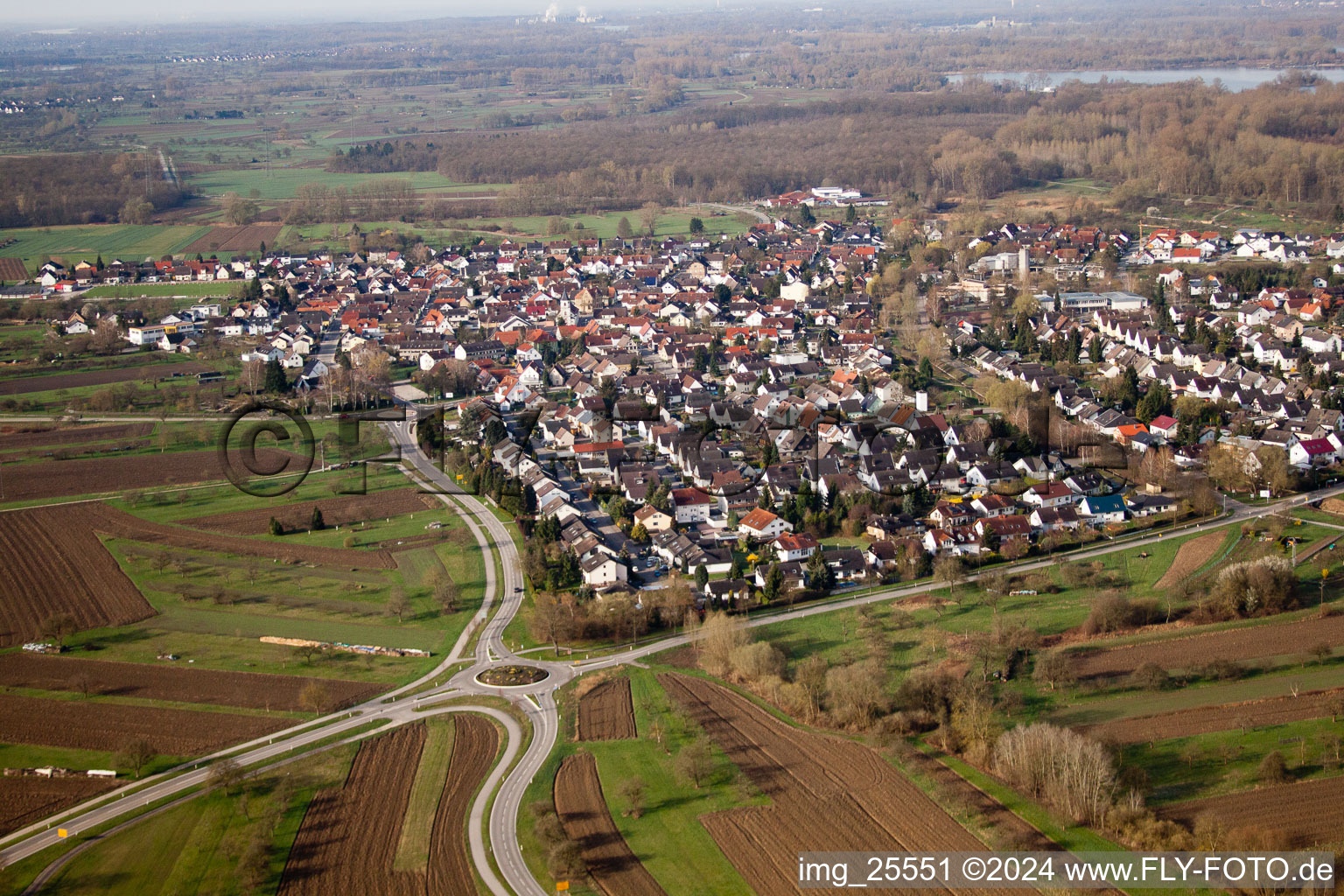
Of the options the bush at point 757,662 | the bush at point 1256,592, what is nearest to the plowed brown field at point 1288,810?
the bush at point 1256,592

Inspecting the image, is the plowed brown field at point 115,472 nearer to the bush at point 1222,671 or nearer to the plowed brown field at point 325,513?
the plowed brown field at point 325,513

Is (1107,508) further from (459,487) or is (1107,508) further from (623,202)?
(623,202)

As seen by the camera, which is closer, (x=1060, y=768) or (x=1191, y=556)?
(x=1060, y=768)

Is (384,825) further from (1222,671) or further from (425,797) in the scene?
(1222,671)

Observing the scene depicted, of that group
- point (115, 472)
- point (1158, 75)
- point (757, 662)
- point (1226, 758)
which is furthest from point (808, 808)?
point (1158, 75)

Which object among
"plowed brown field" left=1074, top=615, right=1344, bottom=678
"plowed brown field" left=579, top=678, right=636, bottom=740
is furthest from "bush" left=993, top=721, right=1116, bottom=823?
"plowed brown field" left=579, top=678, right=636, bottom=740

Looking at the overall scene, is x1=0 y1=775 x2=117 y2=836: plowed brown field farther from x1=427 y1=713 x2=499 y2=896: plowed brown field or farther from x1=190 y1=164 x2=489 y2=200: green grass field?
x1=190 y1=164 x2=489 y2=200: green grass field
